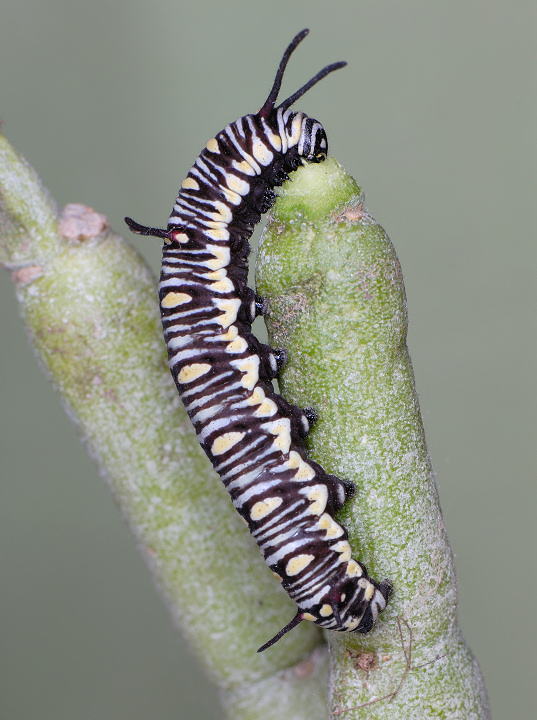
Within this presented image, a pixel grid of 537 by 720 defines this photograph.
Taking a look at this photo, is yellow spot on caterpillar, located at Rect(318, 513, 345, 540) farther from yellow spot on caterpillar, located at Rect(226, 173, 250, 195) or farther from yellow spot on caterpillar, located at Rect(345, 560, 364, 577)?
yellow spot on caterpillar, located at Rect(226, 173, 250, 195)

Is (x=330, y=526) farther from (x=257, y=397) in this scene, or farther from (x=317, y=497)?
(x=257, y=397)

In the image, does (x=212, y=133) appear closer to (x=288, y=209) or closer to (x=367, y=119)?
(x=367, y=119)

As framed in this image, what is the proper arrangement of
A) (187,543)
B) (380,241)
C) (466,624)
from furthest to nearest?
(466,624), (187,543), (380,241)

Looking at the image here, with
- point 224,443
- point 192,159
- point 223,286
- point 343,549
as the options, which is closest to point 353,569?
point 343,549

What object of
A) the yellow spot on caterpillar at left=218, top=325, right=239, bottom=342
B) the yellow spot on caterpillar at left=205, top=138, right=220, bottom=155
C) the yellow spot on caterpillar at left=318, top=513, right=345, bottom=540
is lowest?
the yellow spot on caterpillar at left=318, top=513, right=345, bottom=540

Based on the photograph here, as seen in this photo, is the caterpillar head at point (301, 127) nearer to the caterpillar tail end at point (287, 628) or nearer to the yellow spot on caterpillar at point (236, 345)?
the yellow spot on caterpillar at point (236, 345)

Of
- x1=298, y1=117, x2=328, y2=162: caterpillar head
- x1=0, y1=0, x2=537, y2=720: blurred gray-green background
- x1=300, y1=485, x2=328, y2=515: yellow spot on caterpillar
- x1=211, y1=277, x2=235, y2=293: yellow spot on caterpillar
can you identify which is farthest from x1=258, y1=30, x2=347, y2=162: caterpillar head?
x1=0, y1=0, x2=537, y2=720: blurred gray-green background

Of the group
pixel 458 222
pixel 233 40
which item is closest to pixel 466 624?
pixel 458 222
